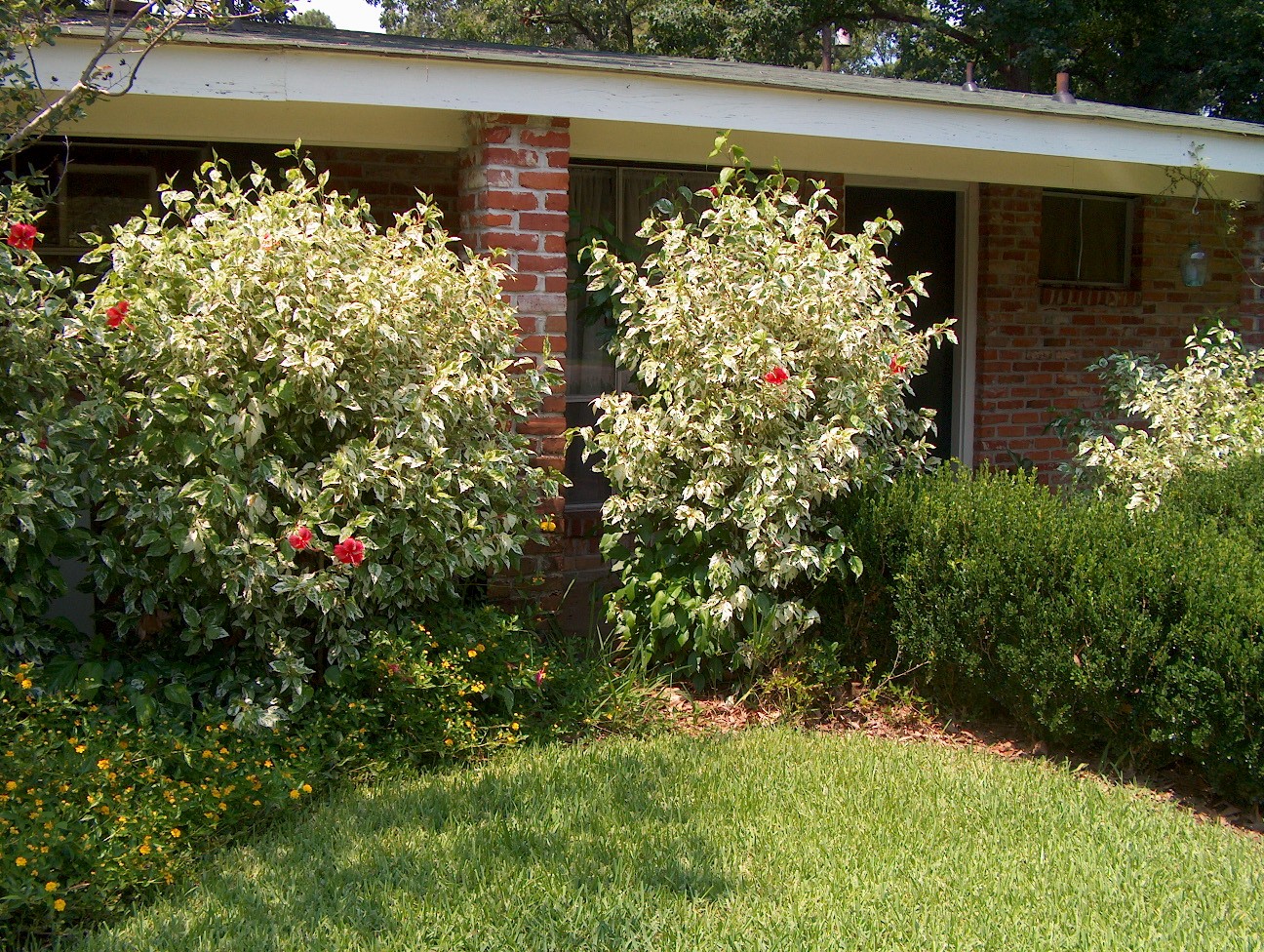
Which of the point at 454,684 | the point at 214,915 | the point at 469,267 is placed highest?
the point at 469,267

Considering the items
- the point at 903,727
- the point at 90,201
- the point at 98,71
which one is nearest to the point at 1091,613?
the point at 903,727

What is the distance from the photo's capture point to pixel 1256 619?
397 centimetres

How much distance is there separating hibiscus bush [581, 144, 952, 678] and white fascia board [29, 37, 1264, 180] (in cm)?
57

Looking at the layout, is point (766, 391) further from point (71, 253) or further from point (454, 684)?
point (71, 253)

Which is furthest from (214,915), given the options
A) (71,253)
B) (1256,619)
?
(71,253)

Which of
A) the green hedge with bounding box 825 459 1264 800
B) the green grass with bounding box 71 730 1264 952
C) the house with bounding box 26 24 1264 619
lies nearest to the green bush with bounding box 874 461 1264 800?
the green hedge with bounding box 825 459 1264 800

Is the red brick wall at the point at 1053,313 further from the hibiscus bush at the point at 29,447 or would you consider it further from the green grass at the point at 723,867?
the hibiscus bush at the point at 29,447

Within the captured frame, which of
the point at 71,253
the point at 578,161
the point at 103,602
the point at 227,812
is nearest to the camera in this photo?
the point at 227,812

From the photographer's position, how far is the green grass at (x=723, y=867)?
10.8 feet

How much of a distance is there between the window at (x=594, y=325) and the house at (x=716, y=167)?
0.05 ft

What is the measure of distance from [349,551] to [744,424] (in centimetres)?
185

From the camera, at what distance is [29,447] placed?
428 centimetres

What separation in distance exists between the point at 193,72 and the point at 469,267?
55.6 inches

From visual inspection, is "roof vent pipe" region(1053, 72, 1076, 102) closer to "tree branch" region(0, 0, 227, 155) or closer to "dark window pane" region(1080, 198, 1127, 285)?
"dark window pane" region(1080, 198, 1127, 285)
